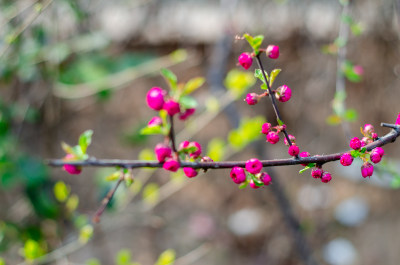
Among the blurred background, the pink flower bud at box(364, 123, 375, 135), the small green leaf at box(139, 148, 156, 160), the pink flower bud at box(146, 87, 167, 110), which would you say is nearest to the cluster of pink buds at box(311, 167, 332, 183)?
the pink flower bud at box(364, 123, 375, 135)

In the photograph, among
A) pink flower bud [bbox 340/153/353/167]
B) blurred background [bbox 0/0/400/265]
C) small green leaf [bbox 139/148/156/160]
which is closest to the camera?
pink flower bud [bbox 340/153/353/167]

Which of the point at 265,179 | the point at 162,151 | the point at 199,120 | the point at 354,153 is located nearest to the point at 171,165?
the point at 162,151

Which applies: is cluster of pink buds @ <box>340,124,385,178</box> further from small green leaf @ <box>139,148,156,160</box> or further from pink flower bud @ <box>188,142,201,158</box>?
small green leaf @ <box>139,148,156,160</box>

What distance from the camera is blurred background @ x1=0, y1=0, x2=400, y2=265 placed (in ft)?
4.63

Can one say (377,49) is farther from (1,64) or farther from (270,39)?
(1,64)

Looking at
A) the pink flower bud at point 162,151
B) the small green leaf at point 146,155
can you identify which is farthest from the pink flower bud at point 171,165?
the small green leaf at point 146,155

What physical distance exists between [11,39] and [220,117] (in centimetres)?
116

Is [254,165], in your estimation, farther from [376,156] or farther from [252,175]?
[376,156]

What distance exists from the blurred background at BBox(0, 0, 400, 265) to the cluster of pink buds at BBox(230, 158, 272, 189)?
71cm

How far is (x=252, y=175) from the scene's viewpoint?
573mm

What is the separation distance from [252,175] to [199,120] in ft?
3.79

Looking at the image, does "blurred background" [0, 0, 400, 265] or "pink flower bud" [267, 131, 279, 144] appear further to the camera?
"blurred background" [0, 0, 400, 265]

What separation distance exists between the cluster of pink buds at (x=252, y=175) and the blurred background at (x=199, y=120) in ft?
2.32

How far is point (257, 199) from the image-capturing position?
6.48ft
